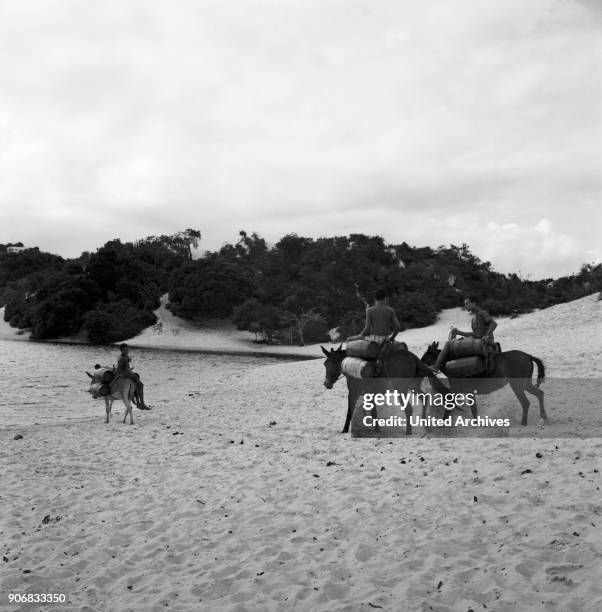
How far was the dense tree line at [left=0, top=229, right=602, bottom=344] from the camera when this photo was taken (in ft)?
190

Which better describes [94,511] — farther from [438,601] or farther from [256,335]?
[256,335]

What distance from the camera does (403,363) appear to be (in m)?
9.41

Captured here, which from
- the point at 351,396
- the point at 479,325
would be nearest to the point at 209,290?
the point at 351,396

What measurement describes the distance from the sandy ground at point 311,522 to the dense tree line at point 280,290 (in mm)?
44155

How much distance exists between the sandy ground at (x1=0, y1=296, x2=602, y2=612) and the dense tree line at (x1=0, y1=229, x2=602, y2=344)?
145 feet

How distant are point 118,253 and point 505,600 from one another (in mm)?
72384

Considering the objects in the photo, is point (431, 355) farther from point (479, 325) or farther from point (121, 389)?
point (121, 389)

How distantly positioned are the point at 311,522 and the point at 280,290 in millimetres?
64400

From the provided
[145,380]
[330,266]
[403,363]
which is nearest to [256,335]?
[330,266]

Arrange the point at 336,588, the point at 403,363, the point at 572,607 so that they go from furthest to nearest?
1. the point at 403,363
2. the point at 336,588
3. the point at 572,607

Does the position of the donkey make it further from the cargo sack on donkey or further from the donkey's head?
the donkey's head

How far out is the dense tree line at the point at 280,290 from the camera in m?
58.0

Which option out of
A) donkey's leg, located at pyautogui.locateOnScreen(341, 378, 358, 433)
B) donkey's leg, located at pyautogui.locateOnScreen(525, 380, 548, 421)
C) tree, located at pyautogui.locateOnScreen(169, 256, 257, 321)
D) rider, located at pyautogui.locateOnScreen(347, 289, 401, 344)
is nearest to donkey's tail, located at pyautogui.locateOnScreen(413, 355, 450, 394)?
rider, located at pyautogui.locateOnScreen(347, 289, 401, 344)

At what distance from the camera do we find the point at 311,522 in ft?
19.3
